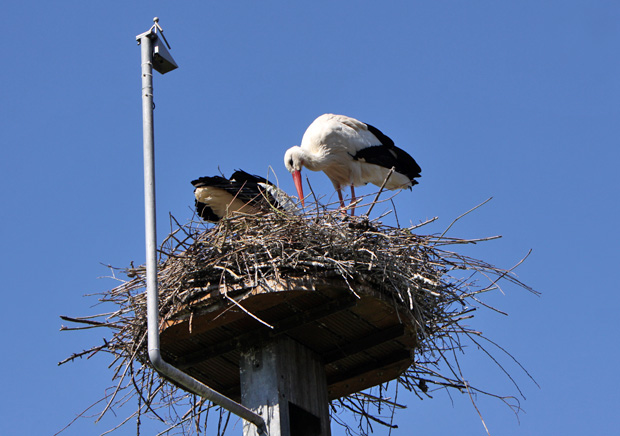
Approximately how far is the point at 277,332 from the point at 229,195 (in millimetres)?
2589

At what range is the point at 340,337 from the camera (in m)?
6.82

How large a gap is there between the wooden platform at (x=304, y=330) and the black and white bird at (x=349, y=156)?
11.5ft

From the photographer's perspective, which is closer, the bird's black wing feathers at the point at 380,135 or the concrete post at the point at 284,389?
the concrete post at the point at 284,389

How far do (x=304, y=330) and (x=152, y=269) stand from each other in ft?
5.14

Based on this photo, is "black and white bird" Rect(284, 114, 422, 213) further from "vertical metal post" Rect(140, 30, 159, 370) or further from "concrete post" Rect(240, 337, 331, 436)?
"vertical metal post" Rect(140, 30, 159, 370)

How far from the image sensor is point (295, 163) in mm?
10414

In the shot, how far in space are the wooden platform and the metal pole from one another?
27.0 inches

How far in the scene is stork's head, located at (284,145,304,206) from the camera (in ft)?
34.1

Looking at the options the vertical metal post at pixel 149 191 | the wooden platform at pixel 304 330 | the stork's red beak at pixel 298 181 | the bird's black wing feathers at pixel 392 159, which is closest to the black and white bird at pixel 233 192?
the stork's red beak at pixel 298 181

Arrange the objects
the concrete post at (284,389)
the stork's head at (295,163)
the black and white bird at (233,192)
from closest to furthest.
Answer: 1. the concrete post at (284,389)
2. the black and white bird at (233,192)
3. the stork's head at (295,163)

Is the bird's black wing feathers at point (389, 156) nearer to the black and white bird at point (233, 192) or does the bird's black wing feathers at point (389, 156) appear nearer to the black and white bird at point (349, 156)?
the black and white bird at point (349, 156)

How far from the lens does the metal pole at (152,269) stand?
5223 millimetres

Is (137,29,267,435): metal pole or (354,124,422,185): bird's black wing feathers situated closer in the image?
(137,29,267,435): metal pole

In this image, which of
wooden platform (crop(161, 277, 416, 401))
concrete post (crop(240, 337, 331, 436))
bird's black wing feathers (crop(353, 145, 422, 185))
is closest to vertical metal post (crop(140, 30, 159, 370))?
wooden platform (crop(161, 277, 416, 401))
